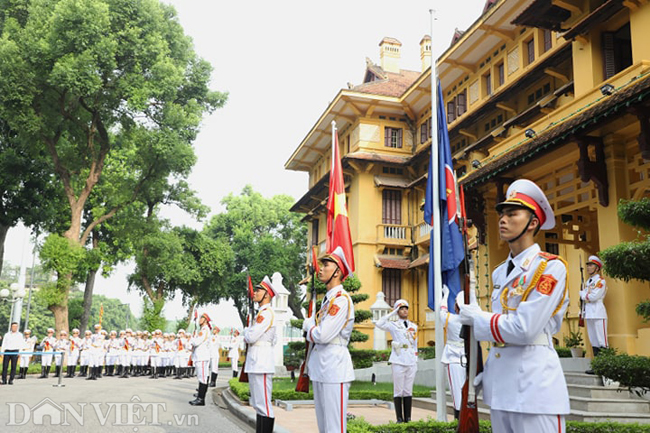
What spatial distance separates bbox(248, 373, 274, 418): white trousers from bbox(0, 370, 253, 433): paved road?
5.07 ft

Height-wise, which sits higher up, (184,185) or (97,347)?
(184,185)

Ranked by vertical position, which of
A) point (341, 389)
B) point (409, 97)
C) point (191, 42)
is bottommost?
point (341, 389)

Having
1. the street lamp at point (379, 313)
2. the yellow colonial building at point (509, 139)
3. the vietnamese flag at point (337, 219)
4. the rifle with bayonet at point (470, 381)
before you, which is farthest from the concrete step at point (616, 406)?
the street lamp at point (379, 313)

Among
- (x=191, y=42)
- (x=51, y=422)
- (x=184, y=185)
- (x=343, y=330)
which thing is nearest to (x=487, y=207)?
(x=343, y=330)

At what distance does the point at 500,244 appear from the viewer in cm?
1549

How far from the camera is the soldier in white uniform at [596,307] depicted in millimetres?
10219

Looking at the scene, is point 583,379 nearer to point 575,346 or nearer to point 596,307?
point 596,307

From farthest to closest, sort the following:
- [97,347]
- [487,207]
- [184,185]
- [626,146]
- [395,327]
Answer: [184,185] < [97,347] < [487,207] < [626,146] < [395,327]

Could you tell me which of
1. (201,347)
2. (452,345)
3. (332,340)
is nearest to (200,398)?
(201,347)

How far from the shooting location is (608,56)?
13344mm

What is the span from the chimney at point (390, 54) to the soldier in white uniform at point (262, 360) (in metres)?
28.9

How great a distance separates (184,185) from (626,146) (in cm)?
3055

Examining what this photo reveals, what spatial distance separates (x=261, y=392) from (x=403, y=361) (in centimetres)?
327

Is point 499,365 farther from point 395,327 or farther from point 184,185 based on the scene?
point 184,185
